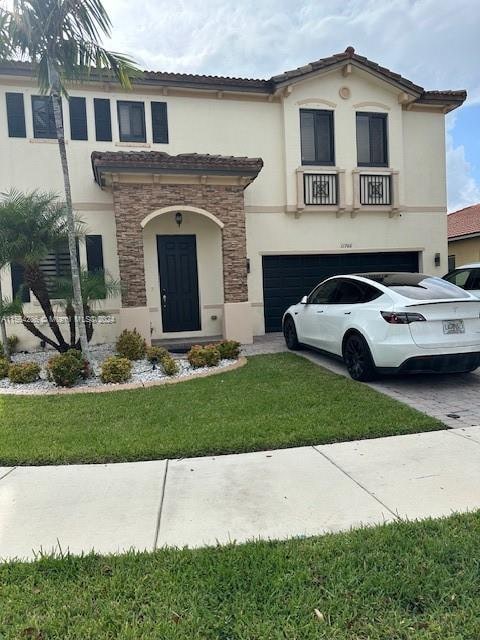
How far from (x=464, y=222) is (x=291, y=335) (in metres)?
16.3

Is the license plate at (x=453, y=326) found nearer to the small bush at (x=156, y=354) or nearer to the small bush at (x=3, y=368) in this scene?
the small bush at (x=156, y=354)

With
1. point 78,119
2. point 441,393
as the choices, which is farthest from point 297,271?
point 441,393

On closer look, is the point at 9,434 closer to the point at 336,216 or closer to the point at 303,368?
the point at 303,368

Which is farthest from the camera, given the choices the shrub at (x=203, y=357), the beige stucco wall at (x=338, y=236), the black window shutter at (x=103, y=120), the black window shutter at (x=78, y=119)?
the beige stucco wall at (x=338, y=236)

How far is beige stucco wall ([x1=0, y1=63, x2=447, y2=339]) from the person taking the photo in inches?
441

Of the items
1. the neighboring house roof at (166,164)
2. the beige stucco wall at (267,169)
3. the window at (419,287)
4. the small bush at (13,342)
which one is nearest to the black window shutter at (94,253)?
the beige stucco wall at (267,169)

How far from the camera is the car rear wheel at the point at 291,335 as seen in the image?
9742mm

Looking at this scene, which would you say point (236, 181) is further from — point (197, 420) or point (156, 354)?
point (197, 420)

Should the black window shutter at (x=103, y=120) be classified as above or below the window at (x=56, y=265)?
above

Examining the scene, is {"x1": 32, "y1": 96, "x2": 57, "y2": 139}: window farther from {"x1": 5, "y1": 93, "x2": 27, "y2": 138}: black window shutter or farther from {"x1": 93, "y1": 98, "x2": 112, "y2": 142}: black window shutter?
{"x1": 93, "y1": 98, "x2": 112, "y2": 142}: black window shutter

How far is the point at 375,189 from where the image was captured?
13.0 metres

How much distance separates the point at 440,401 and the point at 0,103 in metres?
11.2

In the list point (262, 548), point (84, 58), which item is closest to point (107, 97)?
point (84, 58)

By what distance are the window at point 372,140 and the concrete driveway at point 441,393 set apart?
7370 mm
